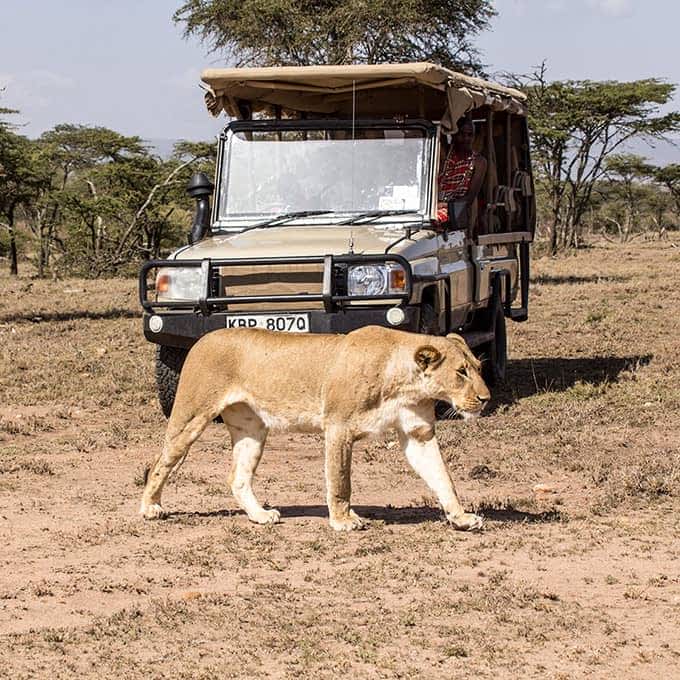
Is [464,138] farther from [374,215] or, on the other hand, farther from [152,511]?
[152,511]

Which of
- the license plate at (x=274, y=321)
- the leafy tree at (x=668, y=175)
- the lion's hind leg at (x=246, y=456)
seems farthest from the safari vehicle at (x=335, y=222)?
the leafy tree at (x=668, y=175)

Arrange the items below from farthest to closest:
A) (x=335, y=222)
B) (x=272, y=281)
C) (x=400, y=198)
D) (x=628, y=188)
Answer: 1. (x=628, y=188)
2. (x=400, y=198)
3. (x=335, y=222)
4. (x=272, y=281)

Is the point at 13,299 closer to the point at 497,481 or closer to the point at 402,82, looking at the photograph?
the point at 402,82

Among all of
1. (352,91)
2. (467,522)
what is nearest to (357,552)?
(467,522)

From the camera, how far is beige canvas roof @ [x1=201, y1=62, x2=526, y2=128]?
9188 mm

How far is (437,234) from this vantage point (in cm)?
898

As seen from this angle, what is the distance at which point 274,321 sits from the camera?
8.15 meters

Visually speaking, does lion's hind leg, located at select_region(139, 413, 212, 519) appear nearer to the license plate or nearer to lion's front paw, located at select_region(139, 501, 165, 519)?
lion's front paw, located at select_region(139, 501, 165, 519)

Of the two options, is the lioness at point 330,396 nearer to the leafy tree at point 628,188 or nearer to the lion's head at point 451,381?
the lion's head at point 451,381

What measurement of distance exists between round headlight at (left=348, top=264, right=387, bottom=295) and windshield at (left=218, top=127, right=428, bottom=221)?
1.08 m

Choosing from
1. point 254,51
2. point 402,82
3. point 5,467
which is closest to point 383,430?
point 5,467

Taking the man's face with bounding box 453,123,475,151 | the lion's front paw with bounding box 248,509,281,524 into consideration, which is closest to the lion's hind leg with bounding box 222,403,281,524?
the lion's front paw with bounding box 248,509,281,524

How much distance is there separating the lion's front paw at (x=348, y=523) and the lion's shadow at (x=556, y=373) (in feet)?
11.5

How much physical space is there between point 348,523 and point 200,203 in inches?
156
